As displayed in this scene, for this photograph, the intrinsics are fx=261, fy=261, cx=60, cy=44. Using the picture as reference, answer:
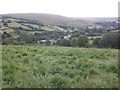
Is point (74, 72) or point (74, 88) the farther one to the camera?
point (74, 72)

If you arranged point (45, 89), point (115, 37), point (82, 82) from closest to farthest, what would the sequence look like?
point (45, 89) → point (82, 82) → point (115, 37)

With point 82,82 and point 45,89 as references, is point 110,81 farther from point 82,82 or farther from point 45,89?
point 45,89

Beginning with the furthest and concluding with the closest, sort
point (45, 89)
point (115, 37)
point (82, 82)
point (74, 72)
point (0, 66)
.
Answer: point (115, 37) → point (0, 66) → point (74, 72) → point (82, 82) → point (45, 89)

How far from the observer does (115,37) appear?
35312 mm

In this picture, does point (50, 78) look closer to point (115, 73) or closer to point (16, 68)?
point (16, 68)

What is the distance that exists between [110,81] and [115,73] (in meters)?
1.79

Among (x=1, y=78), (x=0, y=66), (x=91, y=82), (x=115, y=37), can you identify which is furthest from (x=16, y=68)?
(x=115, y=37)

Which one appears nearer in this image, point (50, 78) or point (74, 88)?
point (74, 88)

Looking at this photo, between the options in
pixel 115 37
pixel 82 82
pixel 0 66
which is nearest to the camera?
pixel 82 82

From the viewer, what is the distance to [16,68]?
11.4 m

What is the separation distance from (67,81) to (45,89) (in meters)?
1.24

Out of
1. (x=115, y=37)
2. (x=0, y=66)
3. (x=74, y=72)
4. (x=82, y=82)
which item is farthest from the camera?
(x=115, y=37)

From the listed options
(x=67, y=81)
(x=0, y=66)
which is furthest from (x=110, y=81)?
(x=0, y=66)

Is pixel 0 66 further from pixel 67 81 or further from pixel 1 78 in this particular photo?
pixel 67 81
